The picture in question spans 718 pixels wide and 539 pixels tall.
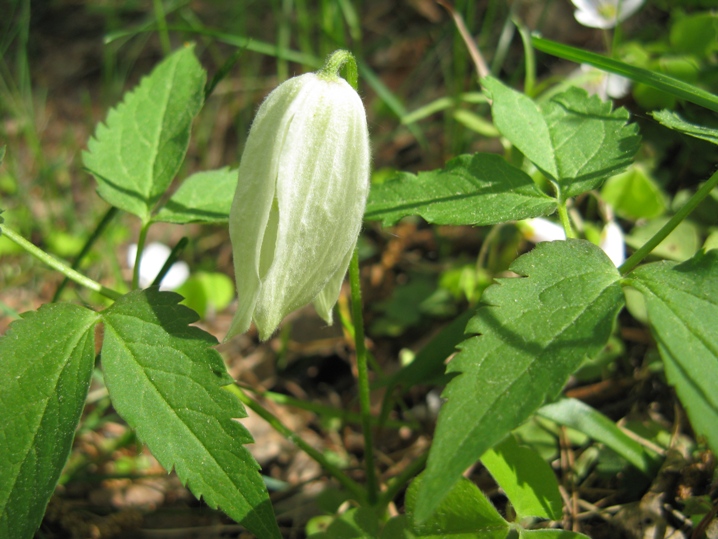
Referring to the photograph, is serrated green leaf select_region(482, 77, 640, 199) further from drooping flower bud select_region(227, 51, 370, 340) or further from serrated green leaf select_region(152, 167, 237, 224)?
serrated green leaf select_region(152, 167, 237, 224)

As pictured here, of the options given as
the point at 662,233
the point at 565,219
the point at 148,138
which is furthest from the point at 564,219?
the point at 148,138

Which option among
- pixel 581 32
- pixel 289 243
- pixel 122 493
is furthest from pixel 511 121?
pixel 581 32

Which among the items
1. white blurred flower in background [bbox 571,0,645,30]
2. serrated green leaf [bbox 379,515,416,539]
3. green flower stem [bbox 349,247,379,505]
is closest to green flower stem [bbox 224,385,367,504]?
green flower stem [bbox 349,247,379,505]

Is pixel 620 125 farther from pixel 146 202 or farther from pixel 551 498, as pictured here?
pixel 146 202

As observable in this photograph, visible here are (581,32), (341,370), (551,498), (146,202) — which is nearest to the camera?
(551,498)

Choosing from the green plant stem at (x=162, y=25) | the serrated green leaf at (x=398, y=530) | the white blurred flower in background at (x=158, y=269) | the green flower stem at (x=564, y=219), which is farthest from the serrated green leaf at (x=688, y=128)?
the white blurred flower in background at (x=158, y=269)

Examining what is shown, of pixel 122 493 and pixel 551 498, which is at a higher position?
pixel 551 498

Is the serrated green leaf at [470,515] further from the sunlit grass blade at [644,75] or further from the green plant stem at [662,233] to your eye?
the sunlit grass blade at [644,75]
